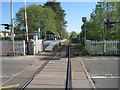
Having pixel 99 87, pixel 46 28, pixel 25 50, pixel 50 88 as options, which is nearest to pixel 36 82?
pixel 50 88

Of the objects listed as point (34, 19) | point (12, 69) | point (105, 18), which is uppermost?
point (34, 19)

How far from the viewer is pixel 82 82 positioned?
7.48 meters

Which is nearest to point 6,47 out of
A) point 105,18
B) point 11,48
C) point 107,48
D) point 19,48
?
point 11,48

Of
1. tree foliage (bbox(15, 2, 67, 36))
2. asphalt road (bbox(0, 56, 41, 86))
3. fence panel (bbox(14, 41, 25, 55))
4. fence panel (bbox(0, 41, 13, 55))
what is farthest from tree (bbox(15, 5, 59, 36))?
asphalt road (bbox(0, 56, 41, 86))

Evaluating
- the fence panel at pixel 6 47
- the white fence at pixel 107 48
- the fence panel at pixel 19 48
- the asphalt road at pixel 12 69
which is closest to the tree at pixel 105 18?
the white fence at pixel 107 48

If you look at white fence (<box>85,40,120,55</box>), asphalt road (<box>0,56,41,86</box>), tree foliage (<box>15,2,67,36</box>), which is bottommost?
asphalt road (<box>0,56,41,86</box>)

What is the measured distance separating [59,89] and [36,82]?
1.30 meters

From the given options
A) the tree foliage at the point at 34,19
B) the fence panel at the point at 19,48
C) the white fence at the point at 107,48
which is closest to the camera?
the white fence at the point at 107,48

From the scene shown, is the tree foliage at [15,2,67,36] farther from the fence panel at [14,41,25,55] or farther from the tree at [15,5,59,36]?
the fence panel at [14,41,25,55]

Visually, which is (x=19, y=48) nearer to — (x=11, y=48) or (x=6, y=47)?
(x=11, y=48)

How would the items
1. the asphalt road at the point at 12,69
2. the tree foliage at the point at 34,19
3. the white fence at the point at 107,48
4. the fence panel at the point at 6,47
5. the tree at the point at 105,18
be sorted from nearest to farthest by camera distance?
the asphalt road at the point at 12,69, the white fence at the point at 107,48, the fence panel at the point at 6,47, the tree at the point at 105,18, the tree foliage at the point at 34,19

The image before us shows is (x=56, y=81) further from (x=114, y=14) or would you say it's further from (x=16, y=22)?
(x=16, y=22)

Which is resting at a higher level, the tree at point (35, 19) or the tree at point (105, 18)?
the tree at point (35, 19)

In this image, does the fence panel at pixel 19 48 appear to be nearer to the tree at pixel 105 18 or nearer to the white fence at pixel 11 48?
the white fence at pixel 11 48
